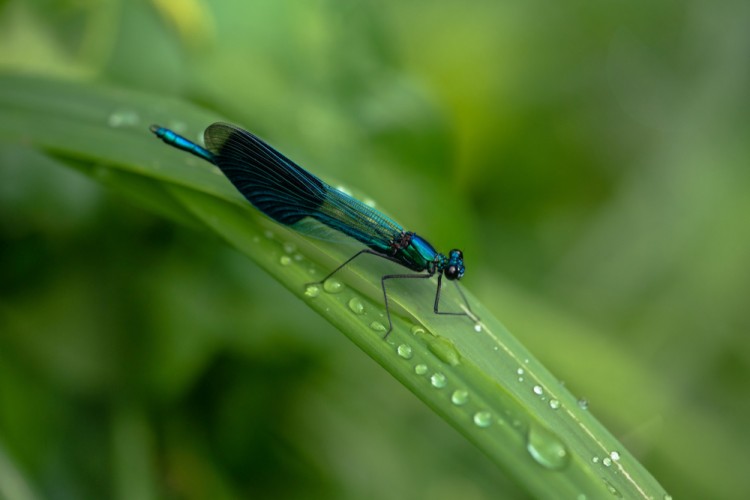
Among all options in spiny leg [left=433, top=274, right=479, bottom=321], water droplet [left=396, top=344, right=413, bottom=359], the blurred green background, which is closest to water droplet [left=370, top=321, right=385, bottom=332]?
water droplet [left=396, top=344, right=413, bottom=359]

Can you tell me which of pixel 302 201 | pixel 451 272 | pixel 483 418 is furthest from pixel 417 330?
pixel 302 201

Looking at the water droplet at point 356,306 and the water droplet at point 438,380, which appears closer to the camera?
A: the water droplet at point 438,380

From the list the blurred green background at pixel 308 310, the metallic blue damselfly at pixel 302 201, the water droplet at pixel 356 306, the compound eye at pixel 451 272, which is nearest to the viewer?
the water droplet at pixel 356 306

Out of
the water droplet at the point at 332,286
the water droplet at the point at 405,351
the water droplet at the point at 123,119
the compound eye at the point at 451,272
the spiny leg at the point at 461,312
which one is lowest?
the water droplet at the point at 123,119

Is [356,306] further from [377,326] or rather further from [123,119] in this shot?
[123,119]

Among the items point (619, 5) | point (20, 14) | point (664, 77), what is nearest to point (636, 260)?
point (664, 77)

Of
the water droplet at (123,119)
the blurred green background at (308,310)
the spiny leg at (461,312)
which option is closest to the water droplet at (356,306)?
the spiny leg at (461,312)

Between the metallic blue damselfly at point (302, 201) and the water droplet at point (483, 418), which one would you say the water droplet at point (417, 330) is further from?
the water droplet at point (483, 418)
